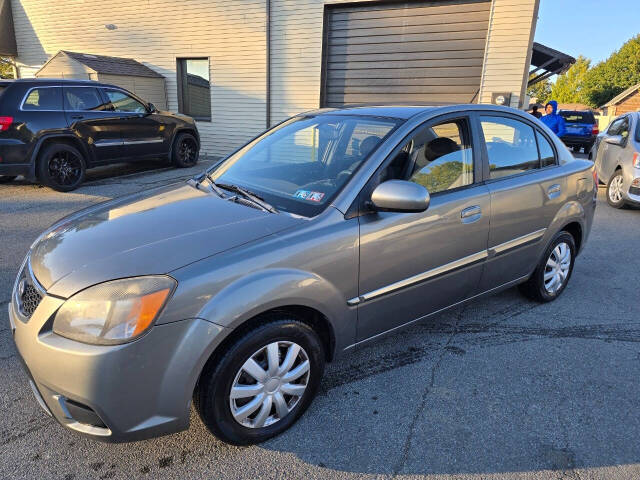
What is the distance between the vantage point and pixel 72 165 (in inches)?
301

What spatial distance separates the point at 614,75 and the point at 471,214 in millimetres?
70540

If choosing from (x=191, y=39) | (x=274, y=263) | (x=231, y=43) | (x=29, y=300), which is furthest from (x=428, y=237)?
(x=191, y=39)

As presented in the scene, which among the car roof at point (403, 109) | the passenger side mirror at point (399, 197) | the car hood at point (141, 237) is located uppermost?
the car roof at point (403, 109)

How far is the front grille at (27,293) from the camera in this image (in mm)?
1997

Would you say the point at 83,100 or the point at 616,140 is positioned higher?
the point at 83,100

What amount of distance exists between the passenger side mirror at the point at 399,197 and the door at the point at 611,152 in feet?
21.6

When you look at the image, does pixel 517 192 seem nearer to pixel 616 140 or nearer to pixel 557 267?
pixel 557 267

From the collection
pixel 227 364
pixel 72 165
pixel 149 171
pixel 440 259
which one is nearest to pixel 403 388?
pixel 440 259

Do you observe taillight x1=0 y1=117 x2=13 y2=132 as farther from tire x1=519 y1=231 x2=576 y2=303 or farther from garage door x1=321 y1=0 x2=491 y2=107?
tire x1=519 y1=231 x2=576 y2=303

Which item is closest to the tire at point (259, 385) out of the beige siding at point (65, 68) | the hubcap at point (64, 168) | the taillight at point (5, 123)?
the taillight at point (5, 123)

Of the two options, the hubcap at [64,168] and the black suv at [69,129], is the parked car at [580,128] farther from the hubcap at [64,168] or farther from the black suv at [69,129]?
the hubcap at [64,168]

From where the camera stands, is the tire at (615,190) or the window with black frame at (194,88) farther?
the window with black frame at (194,88)

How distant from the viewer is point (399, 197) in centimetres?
229

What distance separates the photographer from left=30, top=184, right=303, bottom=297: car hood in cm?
192
